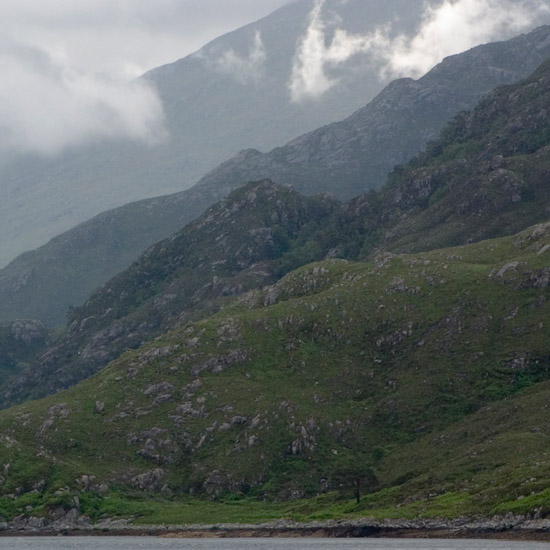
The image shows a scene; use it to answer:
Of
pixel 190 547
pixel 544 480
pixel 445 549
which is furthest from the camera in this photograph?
pixel 190 547

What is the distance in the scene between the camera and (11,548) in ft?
641

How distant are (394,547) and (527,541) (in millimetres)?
19784

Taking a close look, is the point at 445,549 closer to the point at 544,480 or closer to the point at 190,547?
the point at 544,480

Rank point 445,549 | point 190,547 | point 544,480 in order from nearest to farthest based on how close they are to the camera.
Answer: point 445,549, point 544,480, point 190,547

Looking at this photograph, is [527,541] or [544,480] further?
[544,480]

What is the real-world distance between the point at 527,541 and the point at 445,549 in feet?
40.7

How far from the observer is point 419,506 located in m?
199

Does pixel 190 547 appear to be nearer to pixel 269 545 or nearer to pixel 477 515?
pixel 269 545

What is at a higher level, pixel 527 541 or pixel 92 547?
pixel 92 547

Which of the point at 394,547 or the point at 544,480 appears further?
the point at 544,480

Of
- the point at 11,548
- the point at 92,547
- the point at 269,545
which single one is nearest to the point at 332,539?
the point at 269,545

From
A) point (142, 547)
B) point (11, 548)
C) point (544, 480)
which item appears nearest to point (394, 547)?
point (544, 480)

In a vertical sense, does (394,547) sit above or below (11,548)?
below

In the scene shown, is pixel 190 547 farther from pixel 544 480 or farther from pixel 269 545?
pixel 544 480
